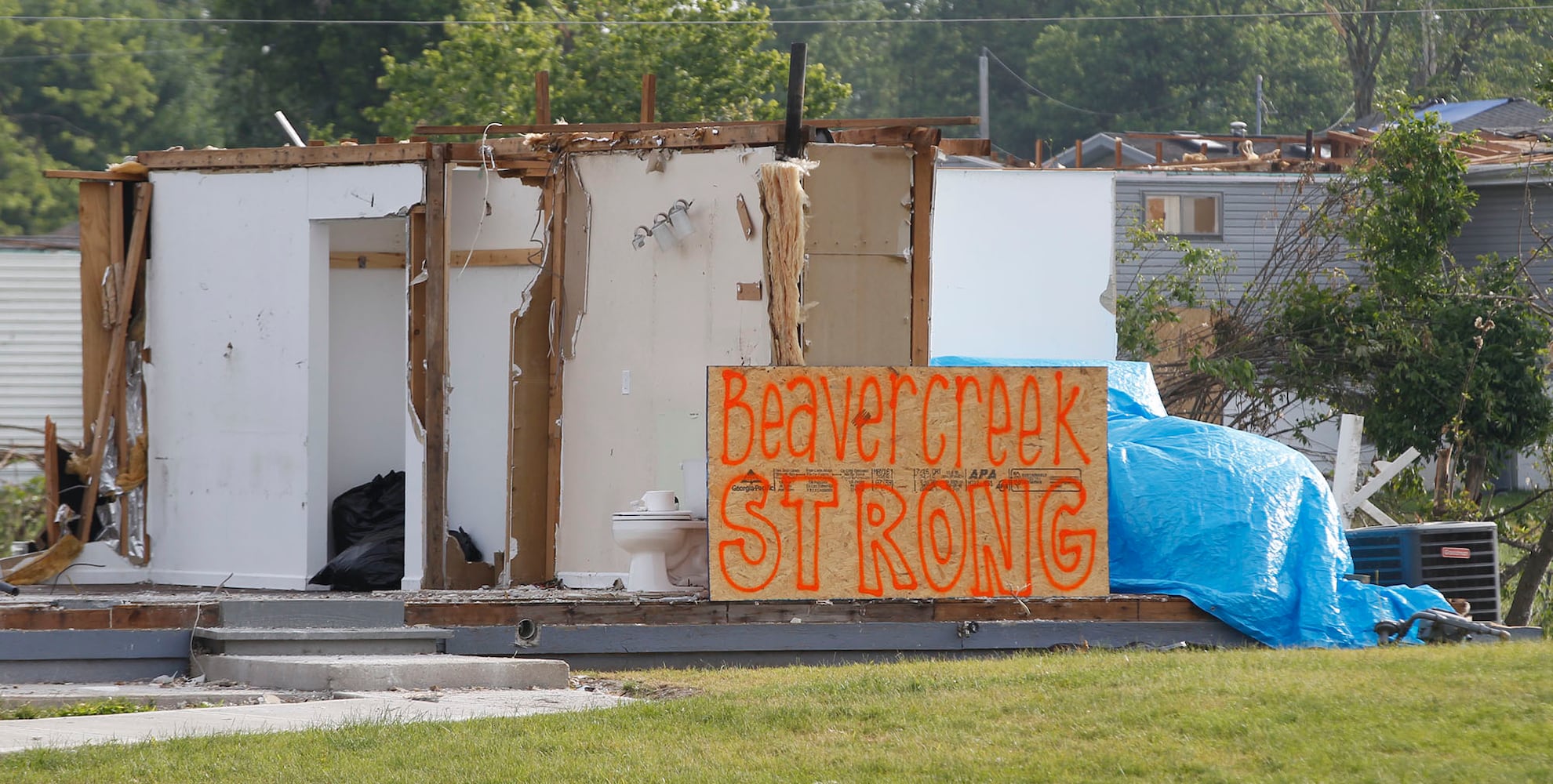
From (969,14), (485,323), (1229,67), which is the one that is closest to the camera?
(485,323)

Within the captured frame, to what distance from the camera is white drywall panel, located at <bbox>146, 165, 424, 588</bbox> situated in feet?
36.9

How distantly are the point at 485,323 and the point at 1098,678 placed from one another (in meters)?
5.74

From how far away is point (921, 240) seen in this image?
10.2m

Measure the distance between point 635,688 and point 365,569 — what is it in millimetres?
4019

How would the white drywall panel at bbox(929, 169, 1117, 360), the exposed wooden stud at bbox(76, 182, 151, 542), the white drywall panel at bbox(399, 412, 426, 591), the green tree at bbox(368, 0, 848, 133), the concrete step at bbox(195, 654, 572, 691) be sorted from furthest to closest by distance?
1. the green tree at bbox(368, 0, 848, 133)
2. the white drywall panel at bbox(929, 169, 1117, 360)
3. the exposed wooden stud at bbox(76, 182, 151, 542)
4. the white drywall panel at bbox(399, 412, 426, 591)
5. the concrete step at bbox(195, 654, 572, 691)

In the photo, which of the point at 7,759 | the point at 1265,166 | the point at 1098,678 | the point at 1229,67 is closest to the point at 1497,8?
the point at 1229,67

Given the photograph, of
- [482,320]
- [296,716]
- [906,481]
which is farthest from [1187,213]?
[296,716]

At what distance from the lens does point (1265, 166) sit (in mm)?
24812

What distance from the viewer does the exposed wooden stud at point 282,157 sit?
11080mm

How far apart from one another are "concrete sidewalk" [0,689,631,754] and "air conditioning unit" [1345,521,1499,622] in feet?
16.6

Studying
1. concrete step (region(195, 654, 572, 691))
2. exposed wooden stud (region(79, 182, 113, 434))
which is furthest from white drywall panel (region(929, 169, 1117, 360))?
concrete step (region(195, 654, 572, 691))

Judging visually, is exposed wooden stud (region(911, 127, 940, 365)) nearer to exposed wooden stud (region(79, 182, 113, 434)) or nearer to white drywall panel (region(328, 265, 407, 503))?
white drywall panel (region(328, 265, 407, 503))

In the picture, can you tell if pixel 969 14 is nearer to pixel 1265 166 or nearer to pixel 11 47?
pixel 11 47

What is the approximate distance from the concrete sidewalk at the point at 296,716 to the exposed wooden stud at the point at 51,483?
5197 mm
